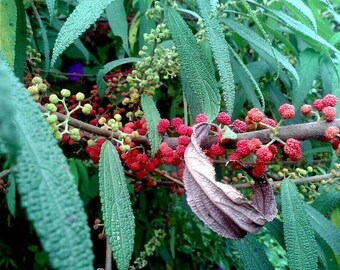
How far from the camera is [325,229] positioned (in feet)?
2.99

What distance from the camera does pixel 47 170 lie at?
30 cm

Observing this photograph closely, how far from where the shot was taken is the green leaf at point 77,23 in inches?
26.5

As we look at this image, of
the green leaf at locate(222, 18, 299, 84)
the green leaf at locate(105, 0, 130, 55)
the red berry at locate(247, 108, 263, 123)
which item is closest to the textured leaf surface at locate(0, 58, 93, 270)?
the red berry at locate(247, 108, 263, 123)

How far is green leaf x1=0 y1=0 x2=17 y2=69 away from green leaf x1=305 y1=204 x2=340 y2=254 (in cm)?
65

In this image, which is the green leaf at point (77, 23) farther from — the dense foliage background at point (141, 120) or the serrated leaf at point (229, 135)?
the serrated leaf at point (229, 135)

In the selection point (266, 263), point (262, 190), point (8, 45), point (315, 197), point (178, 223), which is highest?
point (8, 45)

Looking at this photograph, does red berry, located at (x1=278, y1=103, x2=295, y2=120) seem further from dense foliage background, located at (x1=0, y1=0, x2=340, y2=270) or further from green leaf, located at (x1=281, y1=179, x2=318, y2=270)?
green leaf, located at (x1=281, y1=179, x2=318, y2=270)

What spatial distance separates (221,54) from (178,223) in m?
1.43

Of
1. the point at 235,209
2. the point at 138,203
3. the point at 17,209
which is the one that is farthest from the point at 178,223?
the point at 235,209

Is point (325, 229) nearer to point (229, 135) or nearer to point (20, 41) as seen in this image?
point (229, 135)

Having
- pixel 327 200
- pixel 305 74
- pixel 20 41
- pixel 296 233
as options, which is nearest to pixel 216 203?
pixel 296 233

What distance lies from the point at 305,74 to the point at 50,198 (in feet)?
3.38

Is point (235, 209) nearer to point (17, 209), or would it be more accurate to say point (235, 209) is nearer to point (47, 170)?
point (47, 170)

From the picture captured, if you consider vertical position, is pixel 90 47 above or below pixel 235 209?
below
